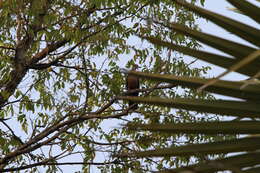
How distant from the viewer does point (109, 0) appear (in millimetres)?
8711

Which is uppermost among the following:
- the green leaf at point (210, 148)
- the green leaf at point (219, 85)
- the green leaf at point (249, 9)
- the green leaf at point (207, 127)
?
the green leaf at point (249, 9)

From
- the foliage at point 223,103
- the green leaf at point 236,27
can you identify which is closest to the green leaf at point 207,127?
the foliage at point 223,103

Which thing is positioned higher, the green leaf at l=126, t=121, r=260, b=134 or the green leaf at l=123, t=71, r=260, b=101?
the green leaf at l=123, t=71, r=260, b=101

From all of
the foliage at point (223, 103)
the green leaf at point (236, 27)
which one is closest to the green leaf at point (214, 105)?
the foliage at point (223, 103)

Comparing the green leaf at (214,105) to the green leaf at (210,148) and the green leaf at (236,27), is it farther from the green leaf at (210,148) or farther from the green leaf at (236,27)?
the green leaf at (236,27)

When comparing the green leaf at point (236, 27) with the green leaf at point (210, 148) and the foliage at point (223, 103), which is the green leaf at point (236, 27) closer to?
the foliage at point (223, 103)

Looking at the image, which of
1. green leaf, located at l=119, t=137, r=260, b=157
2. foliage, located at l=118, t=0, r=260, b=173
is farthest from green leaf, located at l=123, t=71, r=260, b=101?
green leaf, located at l=119, t=137, r=260, b=157

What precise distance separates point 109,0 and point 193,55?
7087 millimetres

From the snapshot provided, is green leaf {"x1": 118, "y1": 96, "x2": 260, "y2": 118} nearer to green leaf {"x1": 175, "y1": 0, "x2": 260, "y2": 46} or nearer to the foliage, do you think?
the foliage

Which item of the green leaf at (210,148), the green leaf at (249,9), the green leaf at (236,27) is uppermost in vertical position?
the green leaf at (249,9)

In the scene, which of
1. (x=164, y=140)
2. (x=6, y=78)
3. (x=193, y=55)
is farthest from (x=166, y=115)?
(x=193, y=55)

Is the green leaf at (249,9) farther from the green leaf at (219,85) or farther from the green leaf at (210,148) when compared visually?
the green leaf at (210,148)

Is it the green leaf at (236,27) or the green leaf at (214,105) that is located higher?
the green leaf at (236,27)

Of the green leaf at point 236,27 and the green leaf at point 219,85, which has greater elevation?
the green leaf at point 236,27
